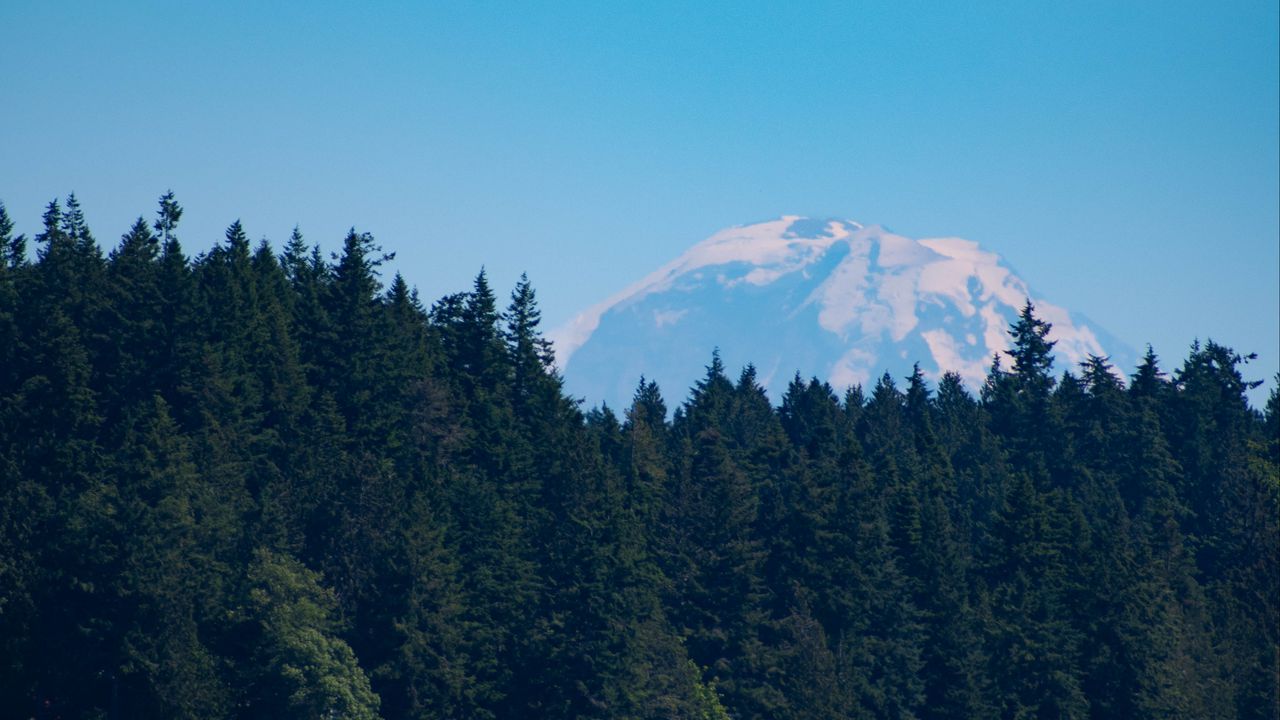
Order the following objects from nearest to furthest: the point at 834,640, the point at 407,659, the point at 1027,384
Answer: the point at 407,659 → the point at 834,640 → the point at 1027,384

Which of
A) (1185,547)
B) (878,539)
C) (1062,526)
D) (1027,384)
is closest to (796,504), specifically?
(878,539)

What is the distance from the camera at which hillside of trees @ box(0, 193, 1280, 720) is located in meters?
64.0

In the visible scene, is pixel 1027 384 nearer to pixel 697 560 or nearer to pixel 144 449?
pixel 697 560

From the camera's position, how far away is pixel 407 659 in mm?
67062

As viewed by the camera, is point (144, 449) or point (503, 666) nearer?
point (144, 449)

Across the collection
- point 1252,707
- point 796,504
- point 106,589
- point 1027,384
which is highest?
point 1027,384

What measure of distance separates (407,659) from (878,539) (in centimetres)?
3075

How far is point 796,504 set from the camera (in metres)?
86.3

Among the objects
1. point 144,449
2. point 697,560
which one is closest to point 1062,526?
point 697,560

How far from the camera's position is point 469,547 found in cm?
7656

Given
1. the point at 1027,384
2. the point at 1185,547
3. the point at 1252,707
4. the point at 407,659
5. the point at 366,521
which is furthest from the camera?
the point at 1027,384

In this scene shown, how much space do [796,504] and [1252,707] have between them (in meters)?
30.3

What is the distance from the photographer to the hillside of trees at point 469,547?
6400cm

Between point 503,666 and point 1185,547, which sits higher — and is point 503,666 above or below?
below
